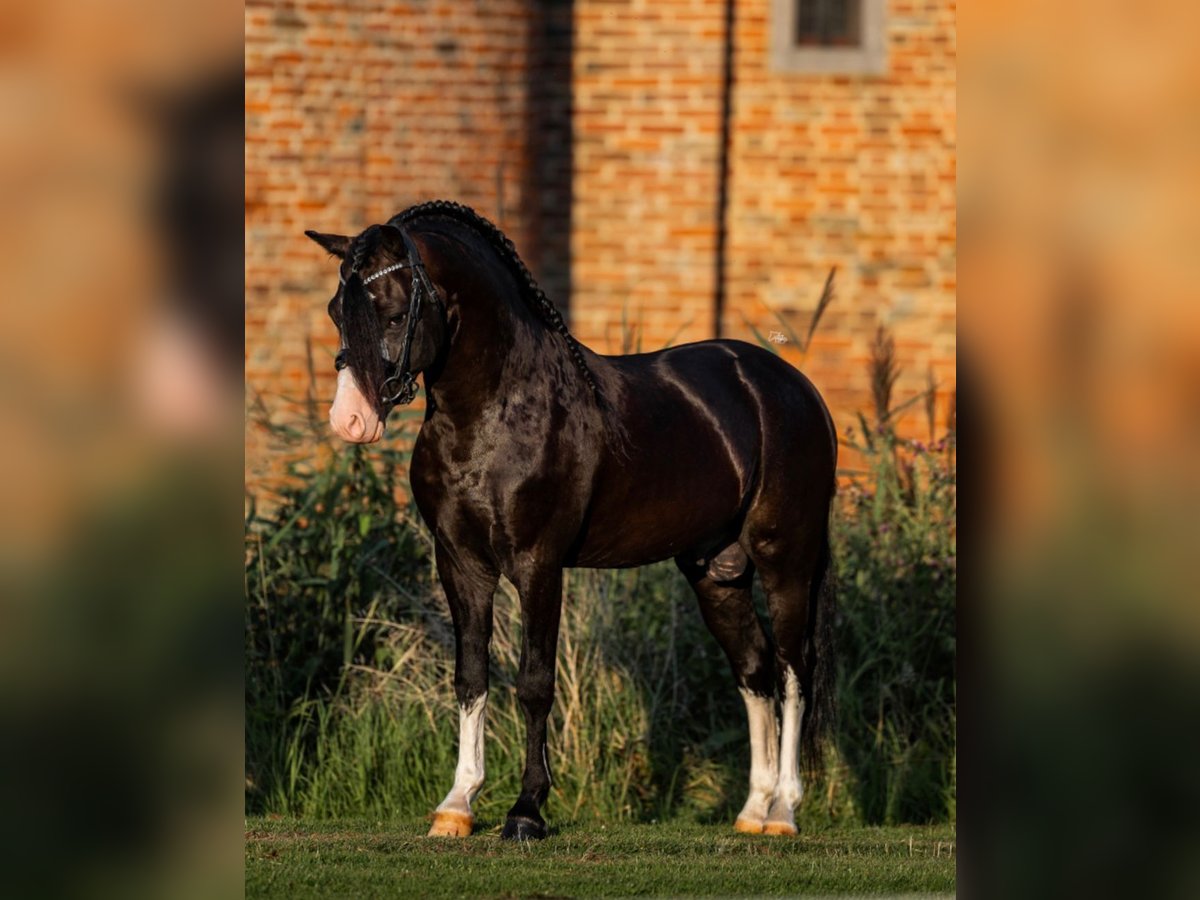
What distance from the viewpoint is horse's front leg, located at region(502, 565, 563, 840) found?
5.69 m

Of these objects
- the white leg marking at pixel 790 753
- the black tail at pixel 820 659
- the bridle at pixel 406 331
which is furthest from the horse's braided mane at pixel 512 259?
the white leg marking at pixel 790 753

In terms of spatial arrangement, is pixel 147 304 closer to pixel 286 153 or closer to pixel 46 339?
pixel 46 339

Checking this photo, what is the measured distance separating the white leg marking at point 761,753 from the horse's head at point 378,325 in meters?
2.28

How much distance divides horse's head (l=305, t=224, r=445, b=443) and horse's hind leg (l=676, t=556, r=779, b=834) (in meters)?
1.93

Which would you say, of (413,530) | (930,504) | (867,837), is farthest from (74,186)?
(930,504)

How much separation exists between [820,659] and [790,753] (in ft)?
1.32

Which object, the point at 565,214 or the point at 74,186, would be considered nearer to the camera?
the point at 74,186

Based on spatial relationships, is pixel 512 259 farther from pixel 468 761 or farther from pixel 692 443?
pixel 468 761

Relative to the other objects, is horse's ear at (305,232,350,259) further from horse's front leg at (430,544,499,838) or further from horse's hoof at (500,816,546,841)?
horse's hoof at (500,816,546,841)

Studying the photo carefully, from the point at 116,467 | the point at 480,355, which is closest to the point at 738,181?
the point at 480,355

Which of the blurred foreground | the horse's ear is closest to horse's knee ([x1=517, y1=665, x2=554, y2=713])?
the horse's ear

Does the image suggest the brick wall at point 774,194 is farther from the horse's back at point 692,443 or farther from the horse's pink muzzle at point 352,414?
the horse's pink muzzle at point 352,414

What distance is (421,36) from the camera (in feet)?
37.2

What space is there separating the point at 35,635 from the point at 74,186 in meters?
0.45
